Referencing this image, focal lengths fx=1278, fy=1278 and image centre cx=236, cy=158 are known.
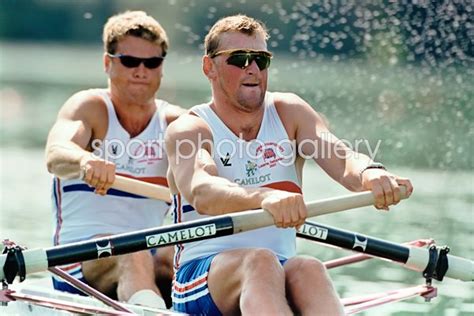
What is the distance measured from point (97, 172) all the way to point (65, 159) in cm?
36

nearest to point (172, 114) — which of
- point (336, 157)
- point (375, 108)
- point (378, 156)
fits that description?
point (336, 157)

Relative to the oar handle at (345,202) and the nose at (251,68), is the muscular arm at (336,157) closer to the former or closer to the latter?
the oar handle at (345,202)

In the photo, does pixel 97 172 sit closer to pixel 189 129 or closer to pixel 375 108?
pixel 189 129

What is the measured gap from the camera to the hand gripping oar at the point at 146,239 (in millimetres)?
6121

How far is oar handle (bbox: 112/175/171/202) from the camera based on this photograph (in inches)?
306

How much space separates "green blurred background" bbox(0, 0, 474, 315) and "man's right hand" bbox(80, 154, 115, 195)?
2.41 metres

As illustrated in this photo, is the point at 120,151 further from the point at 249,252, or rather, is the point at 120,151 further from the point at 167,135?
the point at 249,252

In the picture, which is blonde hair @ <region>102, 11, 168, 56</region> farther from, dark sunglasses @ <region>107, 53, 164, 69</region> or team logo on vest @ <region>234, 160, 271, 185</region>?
team logo on vest @ <region>234, 160, 271, 185</region>

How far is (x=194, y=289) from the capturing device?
637cm

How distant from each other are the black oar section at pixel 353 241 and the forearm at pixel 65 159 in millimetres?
1632

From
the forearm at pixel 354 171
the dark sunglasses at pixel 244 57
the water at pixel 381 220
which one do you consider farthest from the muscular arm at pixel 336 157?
the water at pixel 381 220

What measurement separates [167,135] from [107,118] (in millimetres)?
1645

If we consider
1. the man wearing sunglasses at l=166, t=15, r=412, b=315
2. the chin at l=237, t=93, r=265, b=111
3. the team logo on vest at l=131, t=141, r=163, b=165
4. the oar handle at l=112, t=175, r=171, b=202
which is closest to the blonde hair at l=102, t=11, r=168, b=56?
the team logo on vest at l=131, t=141, r=163, b=165

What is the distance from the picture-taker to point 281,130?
6.79m
